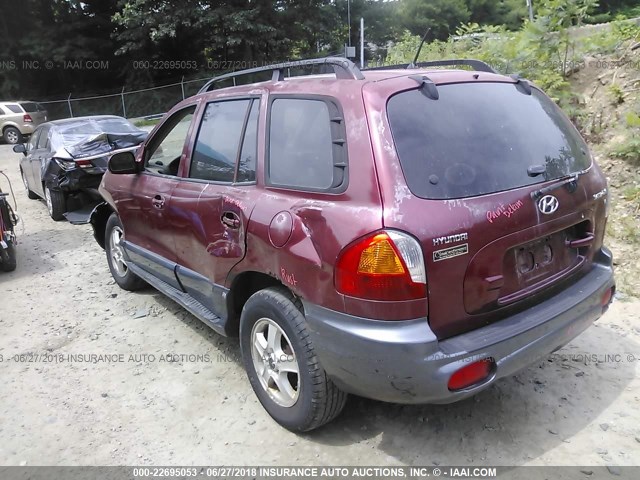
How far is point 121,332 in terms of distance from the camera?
435 centimetres

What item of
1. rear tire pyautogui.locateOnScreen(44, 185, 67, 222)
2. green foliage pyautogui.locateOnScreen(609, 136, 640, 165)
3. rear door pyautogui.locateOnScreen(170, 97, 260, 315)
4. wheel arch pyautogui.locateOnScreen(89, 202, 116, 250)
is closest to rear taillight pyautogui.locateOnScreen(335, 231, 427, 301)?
rear door pyautogui.locateOnScreen(170, 97, 260, 315)

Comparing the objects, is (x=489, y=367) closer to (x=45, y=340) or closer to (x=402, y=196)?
(x=402, y=196)

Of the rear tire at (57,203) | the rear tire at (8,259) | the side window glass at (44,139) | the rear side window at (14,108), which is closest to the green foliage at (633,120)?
the rear tire at (8,259)

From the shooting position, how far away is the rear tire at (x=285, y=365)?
2.61 meters

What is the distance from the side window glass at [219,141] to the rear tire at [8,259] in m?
3.70

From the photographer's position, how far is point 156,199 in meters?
3.92

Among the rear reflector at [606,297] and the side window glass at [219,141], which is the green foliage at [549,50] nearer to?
the rear reflector at [606,297]

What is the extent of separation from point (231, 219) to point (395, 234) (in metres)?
1.18

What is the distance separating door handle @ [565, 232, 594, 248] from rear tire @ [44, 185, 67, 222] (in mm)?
7788

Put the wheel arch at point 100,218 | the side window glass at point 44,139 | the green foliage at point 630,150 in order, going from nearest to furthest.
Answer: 1. the wheel arch at point 100,218
2. the green foliage at point 630,150
3. the side window glass at point 44,139

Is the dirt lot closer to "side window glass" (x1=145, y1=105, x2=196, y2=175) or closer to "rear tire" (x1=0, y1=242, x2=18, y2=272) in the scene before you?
"side window glass" (x1=145, y1=105, x2=196, y2=175)

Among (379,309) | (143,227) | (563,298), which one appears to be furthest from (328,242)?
(143,227)

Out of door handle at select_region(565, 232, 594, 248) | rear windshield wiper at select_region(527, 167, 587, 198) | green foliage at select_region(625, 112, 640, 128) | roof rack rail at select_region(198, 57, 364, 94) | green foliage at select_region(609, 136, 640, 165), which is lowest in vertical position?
door handle at select_region(565, 232, 594, 248)

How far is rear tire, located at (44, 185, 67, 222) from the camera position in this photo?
8.31m
